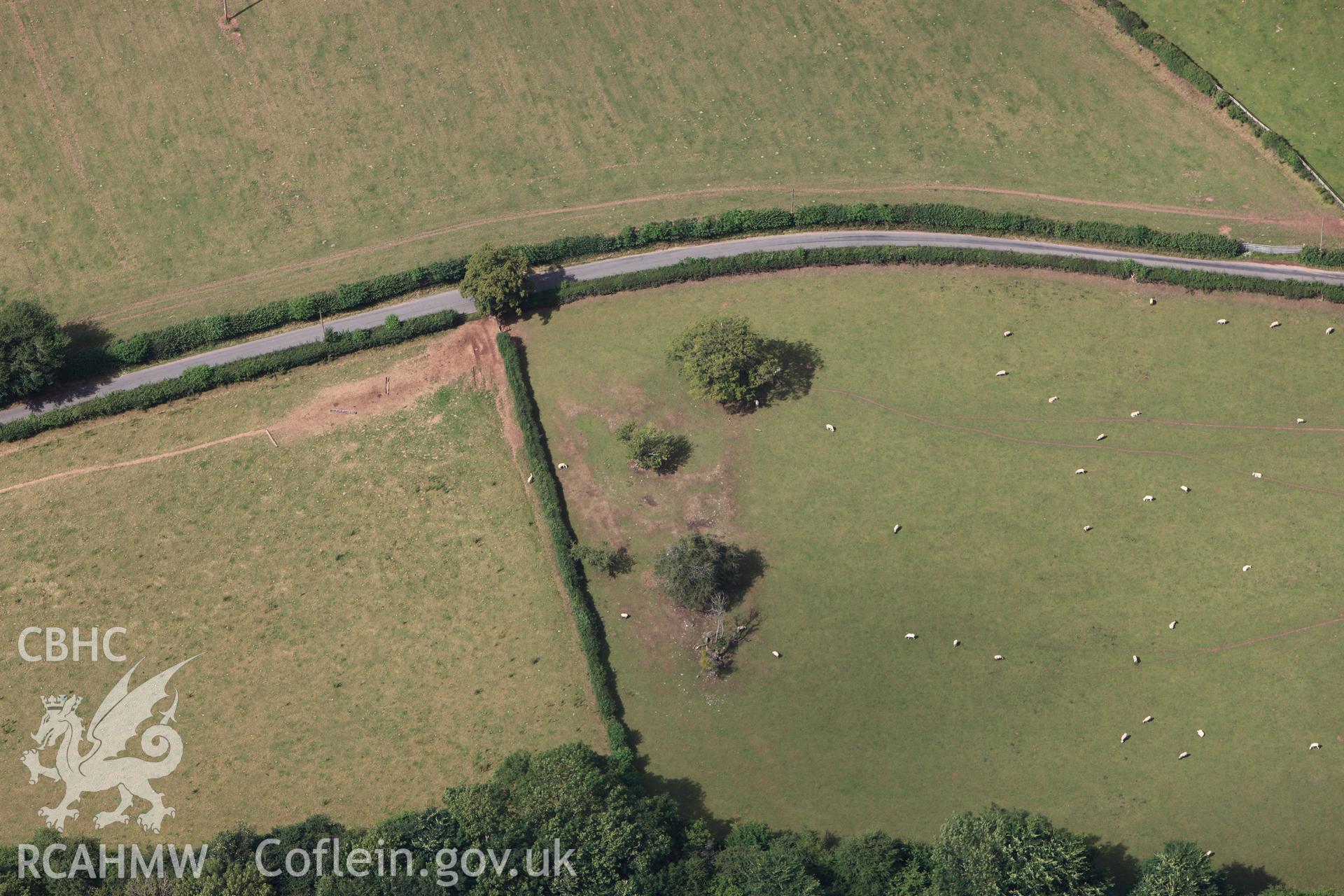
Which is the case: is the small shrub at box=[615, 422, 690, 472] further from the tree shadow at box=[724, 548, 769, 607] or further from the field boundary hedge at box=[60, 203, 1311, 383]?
the field boundary hedge at box=[60, 203, 1311, 383]

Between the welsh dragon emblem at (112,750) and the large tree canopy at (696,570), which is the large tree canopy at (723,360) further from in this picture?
the welsh dragon emblem at (112,750)

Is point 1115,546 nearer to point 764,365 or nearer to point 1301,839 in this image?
point 1301,839

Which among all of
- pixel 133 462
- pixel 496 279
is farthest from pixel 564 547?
pixel 133 462

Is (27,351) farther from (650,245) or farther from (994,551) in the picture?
(994,551)

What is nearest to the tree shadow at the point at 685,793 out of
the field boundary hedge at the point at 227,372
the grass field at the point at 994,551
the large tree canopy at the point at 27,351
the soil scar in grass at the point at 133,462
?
the grass field at the point at 994,551

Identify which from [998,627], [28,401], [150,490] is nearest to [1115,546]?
[998,627]

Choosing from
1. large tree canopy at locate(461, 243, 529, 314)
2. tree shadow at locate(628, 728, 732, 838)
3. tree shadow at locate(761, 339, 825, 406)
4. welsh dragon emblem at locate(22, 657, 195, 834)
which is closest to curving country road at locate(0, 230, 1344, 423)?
large tree canopy at locate(461, 243, 529, 314)
